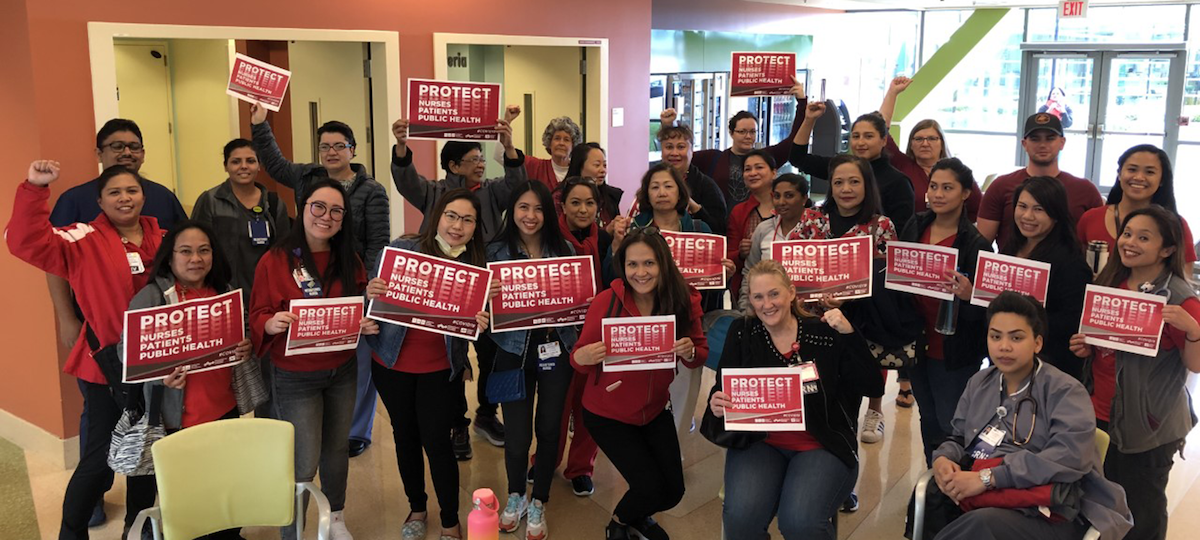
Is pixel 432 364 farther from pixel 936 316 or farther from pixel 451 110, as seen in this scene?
pixel 936 316

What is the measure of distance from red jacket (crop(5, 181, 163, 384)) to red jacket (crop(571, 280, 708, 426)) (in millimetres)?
1719

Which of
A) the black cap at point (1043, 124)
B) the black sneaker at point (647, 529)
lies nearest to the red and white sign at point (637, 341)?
the black sneaker at point (647, 529)

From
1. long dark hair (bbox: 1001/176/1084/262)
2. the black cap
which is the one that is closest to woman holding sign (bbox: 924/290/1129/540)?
long dark hair (bbox: 1001/176/1084/262)

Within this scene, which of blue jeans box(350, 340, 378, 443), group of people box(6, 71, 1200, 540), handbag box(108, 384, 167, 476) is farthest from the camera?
blue jeans box(350, 340, 378, 443)

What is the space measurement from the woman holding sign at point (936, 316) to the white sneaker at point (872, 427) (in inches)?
38.4

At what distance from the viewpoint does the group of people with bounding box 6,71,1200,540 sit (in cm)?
312

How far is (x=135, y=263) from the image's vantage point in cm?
353

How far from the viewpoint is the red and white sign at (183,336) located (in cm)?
305

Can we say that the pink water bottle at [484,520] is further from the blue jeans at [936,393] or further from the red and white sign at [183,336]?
the blue jeans at [936,393]

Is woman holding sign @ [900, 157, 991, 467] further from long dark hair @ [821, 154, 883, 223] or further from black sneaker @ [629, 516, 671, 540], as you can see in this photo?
black sneaker @ [629, 516, 671, 540]

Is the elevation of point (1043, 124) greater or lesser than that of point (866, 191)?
greater

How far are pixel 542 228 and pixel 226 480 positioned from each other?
1604mm

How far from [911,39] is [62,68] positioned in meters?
13.1

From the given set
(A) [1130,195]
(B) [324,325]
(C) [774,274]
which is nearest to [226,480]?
(B) [324,325]
